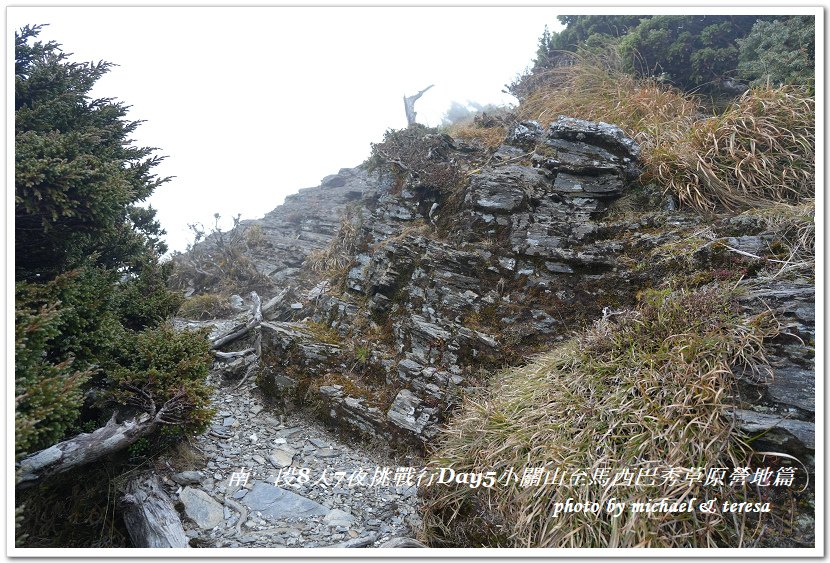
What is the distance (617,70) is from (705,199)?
3.79 m

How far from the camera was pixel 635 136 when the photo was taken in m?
5.75

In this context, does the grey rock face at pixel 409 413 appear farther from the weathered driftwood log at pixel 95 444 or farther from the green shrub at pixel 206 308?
the green shrub at pixel 206 308

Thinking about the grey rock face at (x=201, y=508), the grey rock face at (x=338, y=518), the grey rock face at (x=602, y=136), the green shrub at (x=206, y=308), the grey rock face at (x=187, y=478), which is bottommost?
the grey rock face at (x=338, y=518)

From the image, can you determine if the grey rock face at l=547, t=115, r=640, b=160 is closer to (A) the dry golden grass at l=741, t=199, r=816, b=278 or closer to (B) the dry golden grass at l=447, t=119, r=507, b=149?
(B) the dry golden grass at l=447, t=119, r=507, b=149

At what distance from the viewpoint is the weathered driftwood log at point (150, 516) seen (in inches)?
134

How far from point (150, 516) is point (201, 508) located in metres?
0.41

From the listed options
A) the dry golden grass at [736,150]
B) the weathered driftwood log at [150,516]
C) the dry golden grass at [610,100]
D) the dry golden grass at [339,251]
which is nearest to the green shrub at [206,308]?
the dry golden grass at [339,251]

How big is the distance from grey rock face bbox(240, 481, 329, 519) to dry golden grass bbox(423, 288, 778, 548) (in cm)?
103

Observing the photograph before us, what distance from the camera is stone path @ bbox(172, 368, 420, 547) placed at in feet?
11.7

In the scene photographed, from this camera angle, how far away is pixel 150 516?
3.56 meters

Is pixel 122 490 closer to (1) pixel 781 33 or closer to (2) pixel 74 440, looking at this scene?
(2) pixel 74 440

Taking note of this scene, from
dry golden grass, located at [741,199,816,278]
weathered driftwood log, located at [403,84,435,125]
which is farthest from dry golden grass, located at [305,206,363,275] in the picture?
dry golden grass, located at [741,199,816,278]

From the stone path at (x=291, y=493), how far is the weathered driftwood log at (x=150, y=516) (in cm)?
17

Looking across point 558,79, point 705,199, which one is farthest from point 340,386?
point 558,79
